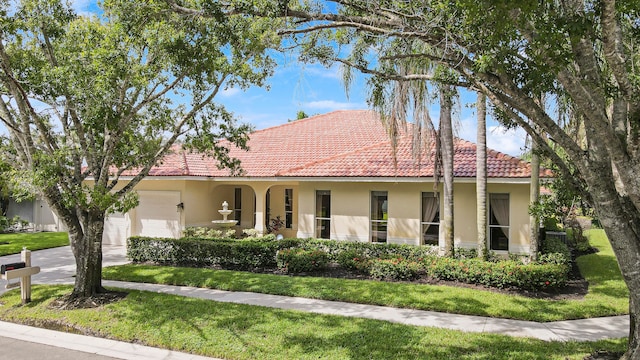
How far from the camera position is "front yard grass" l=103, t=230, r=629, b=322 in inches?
356

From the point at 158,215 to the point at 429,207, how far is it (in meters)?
11.5

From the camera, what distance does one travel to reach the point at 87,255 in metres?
9.79

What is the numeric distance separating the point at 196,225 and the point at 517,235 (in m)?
12.8

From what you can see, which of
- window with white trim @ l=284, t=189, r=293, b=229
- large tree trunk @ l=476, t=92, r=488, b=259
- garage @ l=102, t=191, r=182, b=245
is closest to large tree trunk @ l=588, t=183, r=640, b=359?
large tree trunk @ l=476, t=92, r=488, b=259

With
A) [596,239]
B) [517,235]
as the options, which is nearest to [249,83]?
[517,235]

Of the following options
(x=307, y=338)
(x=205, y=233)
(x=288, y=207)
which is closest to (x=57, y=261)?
(x=205, y=233)

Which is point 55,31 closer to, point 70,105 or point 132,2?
→ point 70,105

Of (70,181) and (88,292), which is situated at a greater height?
(70,181)

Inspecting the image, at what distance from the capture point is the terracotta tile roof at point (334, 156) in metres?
14.2

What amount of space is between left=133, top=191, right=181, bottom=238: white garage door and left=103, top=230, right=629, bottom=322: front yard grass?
445 centimetres

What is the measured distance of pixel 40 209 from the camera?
26609 mm

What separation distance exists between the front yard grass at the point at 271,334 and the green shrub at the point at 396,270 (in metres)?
3.72

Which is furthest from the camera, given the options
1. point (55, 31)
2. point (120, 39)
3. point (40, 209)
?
point (40, 209)

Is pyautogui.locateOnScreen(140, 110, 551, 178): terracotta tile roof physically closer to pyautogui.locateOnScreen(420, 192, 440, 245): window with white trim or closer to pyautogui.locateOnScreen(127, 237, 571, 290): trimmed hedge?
pyautogui.locateOnScreen(420, 192, 440, 245): window with white trim
